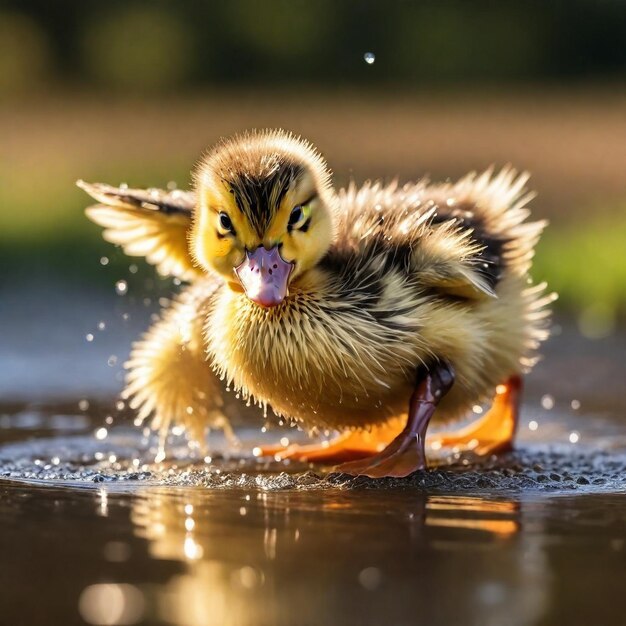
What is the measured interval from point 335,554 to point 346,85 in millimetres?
13767

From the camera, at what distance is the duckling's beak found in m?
5.01

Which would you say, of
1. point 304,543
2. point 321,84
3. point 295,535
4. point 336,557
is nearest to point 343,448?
point 295,535

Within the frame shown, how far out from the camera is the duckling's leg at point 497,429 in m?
6.27

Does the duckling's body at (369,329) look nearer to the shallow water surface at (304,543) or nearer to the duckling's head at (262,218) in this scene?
the duckling's head at (262,218)

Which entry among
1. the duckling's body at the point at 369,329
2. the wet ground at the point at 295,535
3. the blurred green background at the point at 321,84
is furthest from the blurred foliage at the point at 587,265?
the duckling's body at the point at 369,329

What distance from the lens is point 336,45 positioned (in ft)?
56.7

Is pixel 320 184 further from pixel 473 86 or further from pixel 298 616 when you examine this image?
pixel 473 86

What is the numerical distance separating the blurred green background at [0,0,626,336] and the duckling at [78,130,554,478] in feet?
27.6

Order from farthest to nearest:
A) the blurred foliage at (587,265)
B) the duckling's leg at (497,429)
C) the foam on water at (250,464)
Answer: the blurred foliage at (587,265) → the duckling's leg at (497,429) → the foam on water at (250,464)

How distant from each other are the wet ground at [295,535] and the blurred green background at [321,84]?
8651mm

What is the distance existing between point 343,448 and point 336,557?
224cm

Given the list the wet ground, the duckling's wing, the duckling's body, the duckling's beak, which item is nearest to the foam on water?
the wet ground

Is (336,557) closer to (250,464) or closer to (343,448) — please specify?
(250,464)

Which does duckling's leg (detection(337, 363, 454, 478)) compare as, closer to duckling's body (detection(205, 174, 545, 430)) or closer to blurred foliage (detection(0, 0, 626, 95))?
duckling's body (detection(205, 174, 545, 430))
